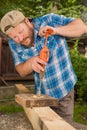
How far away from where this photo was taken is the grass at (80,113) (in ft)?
25.4

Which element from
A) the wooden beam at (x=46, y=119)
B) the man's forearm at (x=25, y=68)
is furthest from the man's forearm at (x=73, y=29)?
the wooden beam at (x=46, y=119)

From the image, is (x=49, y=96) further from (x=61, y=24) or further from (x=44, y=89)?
(x=61, y=24)

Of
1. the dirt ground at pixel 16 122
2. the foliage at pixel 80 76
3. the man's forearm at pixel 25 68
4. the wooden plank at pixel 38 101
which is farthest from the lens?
the foliage at pixel 80 76

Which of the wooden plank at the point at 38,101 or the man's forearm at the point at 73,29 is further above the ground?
the man's forearm at the point at 73,29

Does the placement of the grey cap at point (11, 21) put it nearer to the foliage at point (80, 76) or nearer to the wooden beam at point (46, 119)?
the wooden beam at point (46, 119)

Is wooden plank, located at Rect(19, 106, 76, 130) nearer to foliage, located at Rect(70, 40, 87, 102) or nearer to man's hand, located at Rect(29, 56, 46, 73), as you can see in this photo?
man's hand, located at Rect(29, 56, 46, 73)

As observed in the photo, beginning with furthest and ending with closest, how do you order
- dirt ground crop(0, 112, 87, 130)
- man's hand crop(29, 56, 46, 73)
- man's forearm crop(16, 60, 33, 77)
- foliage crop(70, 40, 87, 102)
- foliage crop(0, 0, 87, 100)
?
foliage crop(0, 0, 87, 100), foliage crop(70, 40, 87, 102), dirt ground crop(0, 112, 87, 130), man's forearm crop(16, 60, 33, 77), man's hand crop(29, 56, 46, 73)

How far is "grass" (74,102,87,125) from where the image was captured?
7.76m

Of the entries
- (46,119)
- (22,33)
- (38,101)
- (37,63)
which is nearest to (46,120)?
(46,119)

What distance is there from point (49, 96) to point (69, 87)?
261 mm

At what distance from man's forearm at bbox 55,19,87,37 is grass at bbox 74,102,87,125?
174 inches

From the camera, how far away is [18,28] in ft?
11.1

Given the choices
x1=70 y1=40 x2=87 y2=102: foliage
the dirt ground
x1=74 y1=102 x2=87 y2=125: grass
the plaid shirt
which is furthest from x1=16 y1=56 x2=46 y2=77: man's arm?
x1=70 y1=40 x2=87 y2=102: foliage

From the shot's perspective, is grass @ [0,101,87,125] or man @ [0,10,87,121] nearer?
man @ [0,10,87,121]
